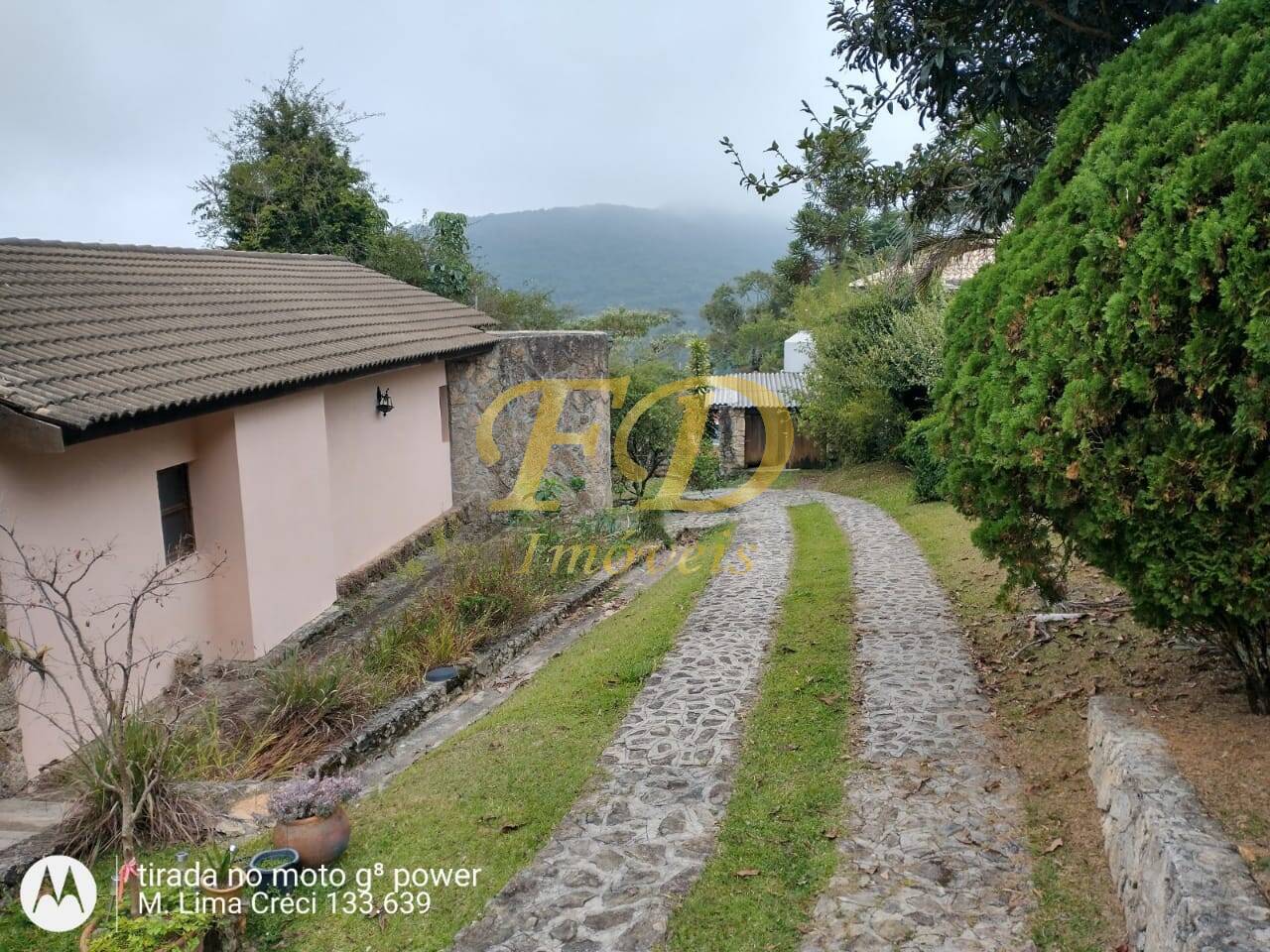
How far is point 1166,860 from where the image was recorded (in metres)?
3.59

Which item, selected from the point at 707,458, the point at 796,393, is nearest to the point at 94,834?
the point at 707,458

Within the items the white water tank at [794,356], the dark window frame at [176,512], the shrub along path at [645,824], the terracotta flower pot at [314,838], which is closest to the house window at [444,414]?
the dark window frame at [176,512]

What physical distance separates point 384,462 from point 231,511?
449cm

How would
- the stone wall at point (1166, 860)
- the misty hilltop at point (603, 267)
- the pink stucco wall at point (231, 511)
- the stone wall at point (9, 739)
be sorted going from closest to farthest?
the stone wall at point (1166, 860) → the stone wall at point (9, 739) → the pink stucco wall at point (231, 511) → the misty hilltop at point (603, 267)

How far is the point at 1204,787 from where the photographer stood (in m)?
4.16

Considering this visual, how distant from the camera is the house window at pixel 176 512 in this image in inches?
319

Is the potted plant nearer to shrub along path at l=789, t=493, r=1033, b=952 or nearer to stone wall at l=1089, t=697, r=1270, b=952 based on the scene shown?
shrub along path at l=789, t=493, r=1033, b=952

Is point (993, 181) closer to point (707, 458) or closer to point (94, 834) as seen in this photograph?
point (94, 834)

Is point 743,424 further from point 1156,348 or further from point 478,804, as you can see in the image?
point 1156,348

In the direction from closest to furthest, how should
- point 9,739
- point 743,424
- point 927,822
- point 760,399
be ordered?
point 927,822, point 9,739, point 760,399, point 743,424

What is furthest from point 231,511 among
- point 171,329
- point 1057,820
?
point 1057,820

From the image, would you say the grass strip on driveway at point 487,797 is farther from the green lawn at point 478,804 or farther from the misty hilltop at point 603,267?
the misty hilltop at point 603,267

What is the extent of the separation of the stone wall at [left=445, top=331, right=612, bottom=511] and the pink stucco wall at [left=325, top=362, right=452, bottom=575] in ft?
1.41

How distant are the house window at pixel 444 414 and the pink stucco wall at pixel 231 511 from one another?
257 cm
